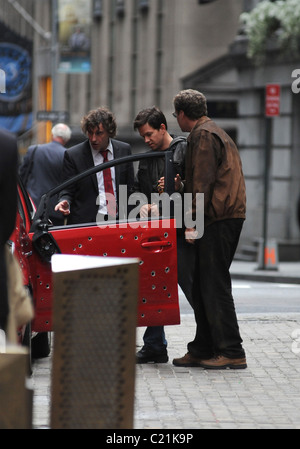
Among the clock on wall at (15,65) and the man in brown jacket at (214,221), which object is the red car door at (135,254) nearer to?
the man in brown jacket at (214,221)

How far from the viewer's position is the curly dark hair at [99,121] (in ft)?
28.5

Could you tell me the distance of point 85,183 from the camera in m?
8.86

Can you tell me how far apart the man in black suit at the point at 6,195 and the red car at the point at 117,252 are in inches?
90.8

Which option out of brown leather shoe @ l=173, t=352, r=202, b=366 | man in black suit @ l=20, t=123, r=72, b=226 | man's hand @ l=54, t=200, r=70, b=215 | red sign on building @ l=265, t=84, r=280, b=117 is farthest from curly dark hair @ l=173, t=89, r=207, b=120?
red sign on building @ l=265, t=84, r=280, b=117

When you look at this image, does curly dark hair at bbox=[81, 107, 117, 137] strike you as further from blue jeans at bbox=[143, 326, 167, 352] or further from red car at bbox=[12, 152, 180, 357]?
blue jeans at bbox=[143, 326, 167, 352]

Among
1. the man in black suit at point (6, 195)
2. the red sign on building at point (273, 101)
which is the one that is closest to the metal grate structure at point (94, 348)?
the man in black suit at point (6, 195)

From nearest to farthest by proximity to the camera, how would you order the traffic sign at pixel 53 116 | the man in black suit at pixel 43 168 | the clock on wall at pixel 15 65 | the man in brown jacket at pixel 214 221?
the man in brown jacket at pixel 214 221
the man in black suit at pixel 43 168
the traffic sign at pixel 53 116
the clock on wall at pixel 15 65

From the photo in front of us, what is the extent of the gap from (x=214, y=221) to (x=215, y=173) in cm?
34

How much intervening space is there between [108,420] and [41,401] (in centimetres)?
202

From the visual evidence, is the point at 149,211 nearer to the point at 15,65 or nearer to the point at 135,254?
the point at 135,254

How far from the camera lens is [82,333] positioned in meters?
5.11

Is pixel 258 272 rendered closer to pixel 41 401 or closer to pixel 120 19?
pixel 41 401

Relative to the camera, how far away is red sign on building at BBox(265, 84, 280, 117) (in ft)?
65.4

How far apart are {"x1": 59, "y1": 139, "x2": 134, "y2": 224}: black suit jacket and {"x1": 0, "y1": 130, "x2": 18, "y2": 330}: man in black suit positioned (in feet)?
10.0
